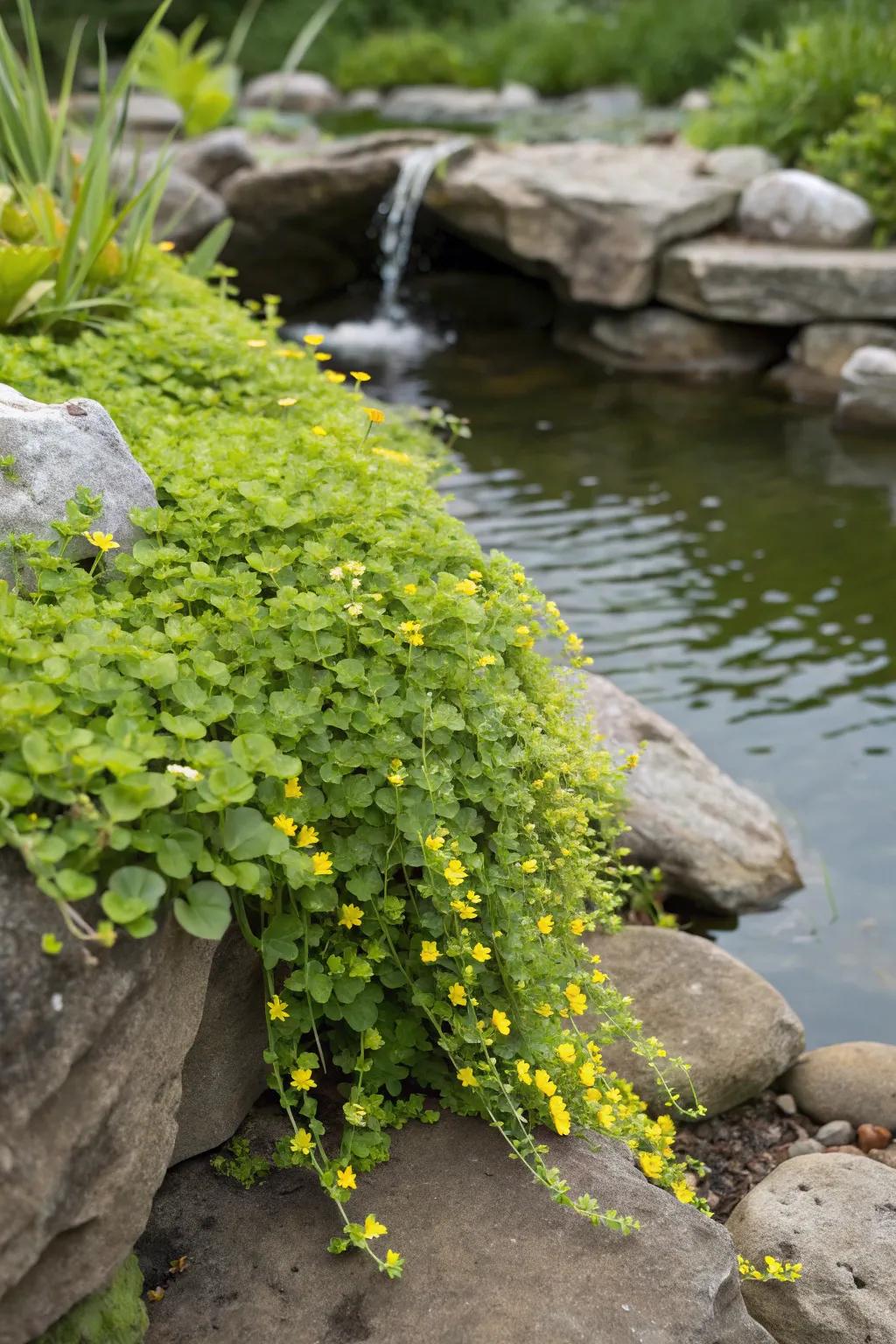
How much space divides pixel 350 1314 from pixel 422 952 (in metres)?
0.57

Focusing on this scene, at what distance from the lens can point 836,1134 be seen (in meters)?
3.28

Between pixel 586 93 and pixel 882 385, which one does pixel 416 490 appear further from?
pixel 586 93

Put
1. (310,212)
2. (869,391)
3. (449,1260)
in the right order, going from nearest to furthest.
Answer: (449,1260) → (869,391) → (310,212)

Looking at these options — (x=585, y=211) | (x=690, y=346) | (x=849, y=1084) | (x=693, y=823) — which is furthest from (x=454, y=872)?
(x=585, y=211)

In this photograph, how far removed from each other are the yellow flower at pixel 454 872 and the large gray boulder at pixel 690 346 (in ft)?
25.8

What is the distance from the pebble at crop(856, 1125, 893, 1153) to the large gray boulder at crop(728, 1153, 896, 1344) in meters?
0.42

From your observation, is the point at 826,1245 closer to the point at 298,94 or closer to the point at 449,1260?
the point at 449,1260

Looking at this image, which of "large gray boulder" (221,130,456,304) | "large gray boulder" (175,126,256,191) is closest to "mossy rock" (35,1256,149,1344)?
"large gray boulder" (221,130,456,304)

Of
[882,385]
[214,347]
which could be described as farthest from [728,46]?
[214,347]

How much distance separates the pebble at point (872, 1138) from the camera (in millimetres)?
3273

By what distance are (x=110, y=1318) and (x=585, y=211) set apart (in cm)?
889

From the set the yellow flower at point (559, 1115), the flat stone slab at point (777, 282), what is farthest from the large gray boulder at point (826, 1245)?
the flat stone slab at point (777, 282)

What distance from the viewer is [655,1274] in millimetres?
2086

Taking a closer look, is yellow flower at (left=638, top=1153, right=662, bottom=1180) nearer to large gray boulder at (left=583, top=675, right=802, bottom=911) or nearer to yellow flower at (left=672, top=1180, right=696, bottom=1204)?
yellow flower at (left=672, top=1180, right=696, bottom=1204)
